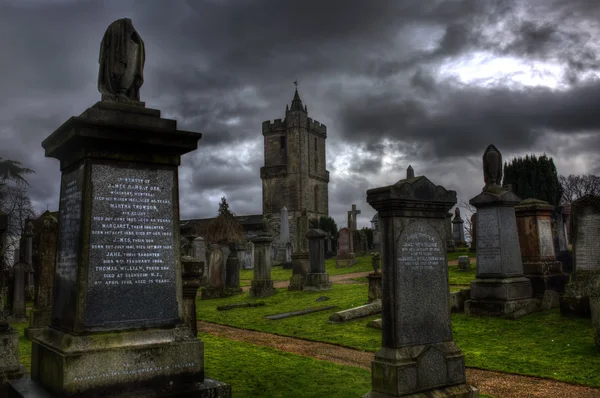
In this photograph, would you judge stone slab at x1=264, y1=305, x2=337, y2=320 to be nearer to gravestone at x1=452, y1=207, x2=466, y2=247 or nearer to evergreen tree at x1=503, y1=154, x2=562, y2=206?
gravestone at x1=452, y1=207, x2=466, y2=247

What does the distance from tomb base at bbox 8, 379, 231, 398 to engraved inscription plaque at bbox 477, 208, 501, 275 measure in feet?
27.5

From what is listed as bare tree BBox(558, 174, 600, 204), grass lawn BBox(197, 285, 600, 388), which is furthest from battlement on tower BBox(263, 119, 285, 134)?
grass lawn BBox(197, 285, 600, 388)

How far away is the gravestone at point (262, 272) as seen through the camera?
18516 millimetres

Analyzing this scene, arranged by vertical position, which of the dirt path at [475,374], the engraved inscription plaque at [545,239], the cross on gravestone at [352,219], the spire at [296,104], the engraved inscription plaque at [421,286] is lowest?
the dirt path at [475,374]

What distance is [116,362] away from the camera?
430cm

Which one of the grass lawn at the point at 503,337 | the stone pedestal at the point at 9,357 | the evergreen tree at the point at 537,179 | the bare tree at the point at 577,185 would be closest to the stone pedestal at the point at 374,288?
the grass lawn at the point at 503,337

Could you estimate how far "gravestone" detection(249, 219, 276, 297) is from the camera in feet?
60.7

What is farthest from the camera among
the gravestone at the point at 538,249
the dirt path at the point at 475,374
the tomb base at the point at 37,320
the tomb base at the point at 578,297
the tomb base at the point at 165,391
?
the gravestone at the point at 538,249

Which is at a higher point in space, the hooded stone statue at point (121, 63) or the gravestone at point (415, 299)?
the hooded stone statue at point (121, 63)

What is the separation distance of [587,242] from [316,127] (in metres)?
65.7

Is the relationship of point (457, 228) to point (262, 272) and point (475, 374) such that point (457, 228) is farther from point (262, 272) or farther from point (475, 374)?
point (475, 374)

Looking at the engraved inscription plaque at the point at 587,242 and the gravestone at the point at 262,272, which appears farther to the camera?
the gravestone at the point at 262,272

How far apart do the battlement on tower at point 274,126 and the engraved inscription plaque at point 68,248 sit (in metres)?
69.2

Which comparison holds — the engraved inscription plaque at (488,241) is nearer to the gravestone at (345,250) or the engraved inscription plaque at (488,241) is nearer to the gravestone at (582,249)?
the gravestone at (582,249)
